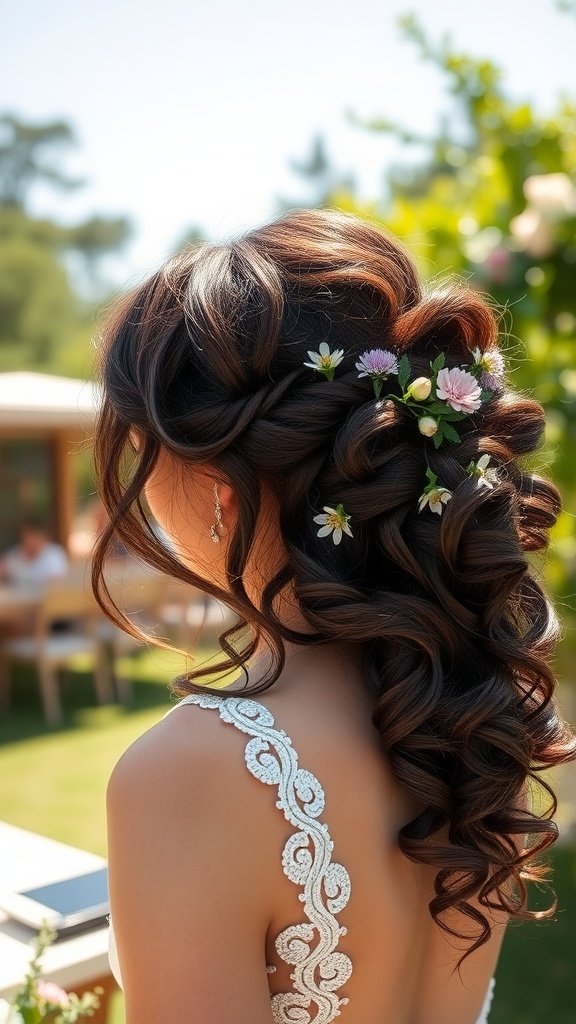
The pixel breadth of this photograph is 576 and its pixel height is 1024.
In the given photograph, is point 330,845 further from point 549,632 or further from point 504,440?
point 504,440

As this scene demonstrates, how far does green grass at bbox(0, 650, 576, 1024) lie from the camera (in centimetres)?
382

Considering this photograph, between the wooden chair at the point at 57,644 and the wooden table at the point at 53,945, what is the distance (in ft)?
20.0

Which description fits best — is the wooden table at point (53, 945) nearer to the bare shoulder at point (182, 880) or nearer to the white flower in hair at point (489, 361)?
the bare shoulder at point (182, 880)

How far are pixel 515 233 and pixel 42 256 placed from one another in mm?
30123

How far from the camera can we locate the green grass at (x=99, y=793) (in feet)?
12.5

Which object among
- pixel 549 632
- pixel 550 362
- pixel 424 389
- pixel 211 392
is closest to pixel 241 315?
pixel 211 392

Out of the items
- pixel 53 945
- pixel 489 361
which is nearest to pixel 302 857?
pixel 489 361

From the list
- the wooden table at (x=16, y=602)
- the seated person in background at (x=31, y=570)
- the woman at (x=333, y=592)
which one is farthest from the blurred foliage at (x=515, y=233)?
the seated person in background at (x=31, y=570)

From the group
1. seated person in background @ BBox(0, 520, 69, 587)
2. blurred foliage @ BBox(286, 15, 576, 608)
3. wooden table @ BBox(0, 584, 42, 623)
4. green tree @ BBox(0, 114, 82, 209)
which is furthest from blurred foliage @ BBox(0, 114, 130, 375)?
blurred foliage @ BBox(286, 15, 576, 608)

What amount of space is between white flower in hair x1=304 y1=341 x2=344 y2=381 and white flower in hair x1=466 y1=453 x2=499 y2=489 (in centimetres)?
23

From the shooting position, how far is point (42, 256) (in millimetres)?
31969

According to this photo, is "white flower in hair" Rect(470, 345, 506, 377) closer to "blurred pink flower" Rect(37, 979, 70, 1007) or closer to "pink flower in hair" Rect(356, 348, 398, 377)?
"pink flower in hair" Rect(356, 348, 398, 377)

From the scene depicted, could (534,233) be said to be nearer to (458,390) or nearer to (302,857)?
(458,390)

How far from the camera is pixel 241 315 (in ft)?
4.24
